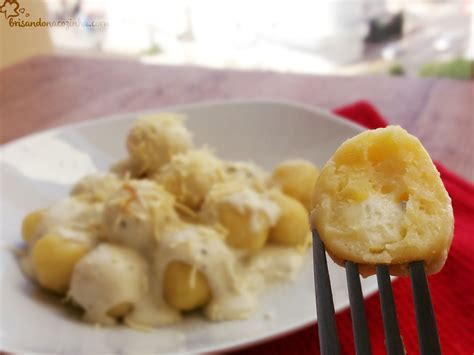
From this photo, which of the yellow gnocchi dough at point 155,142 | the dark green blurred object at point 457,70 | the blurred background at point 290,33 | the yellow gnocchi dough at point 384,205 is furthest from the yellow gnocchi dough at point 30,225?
the blurred background at point 290,33

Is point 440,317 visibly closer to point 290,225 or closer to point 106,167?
point 290,225

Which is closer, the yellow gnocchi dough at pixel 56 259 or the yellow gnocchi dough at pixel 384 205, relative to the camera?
the yellow gnocchi dough at pixel 384 205

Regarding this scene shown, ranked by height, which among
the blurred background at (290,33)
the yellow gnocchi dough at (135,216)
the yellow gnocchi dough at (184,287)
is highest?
the yellow gnocchi dough at (135,216)

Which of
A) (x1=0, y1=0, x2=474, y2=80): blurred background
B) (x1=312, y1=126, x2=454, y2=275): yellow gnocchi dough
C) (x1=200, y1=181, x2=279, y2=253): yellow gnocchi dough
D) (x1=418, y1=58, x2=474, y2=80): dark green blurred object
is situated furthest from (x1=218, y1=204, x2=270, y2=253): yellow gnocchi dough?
(x1=0, y1=0, x2=474, y2=80): blurred background

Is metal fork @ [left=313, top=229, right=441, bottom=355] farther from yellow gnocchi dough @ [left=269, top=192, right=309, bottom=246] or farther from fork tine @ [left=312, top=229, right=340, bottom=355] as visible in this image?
yellow gnocchi dough @ [left=269, top=192, right=309, bottom=246]

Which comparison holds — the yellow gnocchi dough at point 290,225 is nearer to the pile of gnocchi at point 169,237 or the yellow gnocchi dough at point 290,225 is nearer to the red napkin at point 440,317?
the pile of gnocchi at point 169,237

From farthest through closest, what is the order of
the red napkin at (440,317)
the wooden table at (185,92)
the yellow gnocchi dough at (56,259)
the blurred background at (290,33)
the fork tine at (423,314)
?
the blurred background at (290,33), the wooden table at (185,92), the yellow gnocchi dough at (56,259), the red napkin at (440,317), the fork tine at (423,314)

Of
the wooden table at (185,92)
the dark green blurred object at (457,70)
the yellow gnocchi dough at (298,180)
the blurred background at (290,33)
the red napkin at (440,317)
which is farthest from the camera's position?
the blurred background at (290,33)

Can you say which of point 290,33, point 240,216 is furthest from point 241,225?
point 290,33
